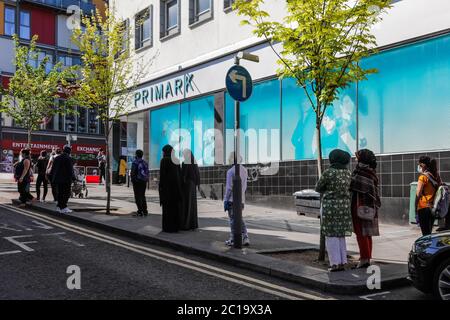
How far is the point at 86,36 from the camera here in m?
13.3

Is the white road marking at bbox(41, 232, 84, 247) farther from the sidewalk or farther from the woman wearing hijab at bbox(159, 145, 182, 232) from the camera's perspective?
the woman wearing hijab at bbox(159, 145, 182, 232)

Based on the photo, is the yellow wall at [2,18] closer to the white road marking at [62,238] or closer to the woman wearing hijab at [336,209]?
the white road marking at [62,238]

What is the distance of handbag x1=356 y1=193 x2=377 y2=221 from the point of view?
6.97 m

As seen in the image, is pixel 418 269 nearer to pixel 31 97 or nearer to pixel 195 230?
pixel 195 230

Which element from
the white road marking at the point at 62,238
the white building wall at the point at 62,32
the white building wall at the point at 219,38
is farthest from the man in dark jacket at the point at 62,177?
the white building wall at the point at 62,32

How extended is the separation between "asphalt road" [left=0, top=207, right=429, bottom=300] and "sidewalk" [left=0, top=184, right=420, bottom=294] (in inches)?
7.1

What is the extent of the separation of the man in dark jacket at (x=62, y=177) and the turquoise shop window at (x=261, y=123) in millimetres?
5480

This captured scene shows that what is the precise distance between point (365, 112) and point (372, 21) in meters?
5.45

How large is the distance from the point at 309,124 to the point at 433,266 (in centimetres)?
982

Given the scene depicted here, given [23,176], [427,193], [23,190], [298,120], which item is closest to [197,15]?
[298,120]

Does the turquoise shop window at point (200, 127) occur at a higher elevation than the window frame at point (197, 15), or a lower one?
lower

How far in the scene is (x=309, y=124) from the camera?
49.3ft

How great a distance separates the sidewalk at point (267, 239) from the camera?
6.54 meters
